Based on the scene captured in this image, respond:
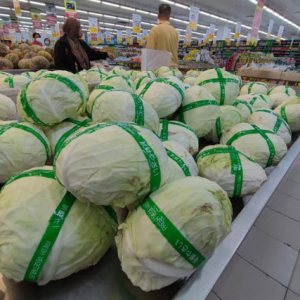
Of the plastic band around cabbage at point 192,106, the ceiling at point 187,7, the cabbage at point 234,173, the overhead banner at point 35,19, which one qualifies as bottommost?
the cabbage at point 234,173

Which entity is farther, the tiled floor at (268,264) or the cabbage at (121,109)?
the tiled floor at (268,264)

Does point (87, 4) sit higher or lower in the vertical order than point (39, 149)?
higher

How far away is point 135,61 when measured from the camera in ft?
33.8

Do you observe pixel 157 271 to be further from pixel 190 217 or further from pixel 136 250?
pixel 190 217

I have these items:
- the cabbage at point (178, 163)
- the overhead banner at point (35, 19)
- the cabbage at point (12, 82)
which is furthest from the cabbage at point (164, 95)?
the overhead banner at point (35, 19)

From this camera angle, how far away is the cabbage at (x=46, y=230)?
0.79 m

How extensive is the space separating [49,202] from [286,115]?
8.86ft

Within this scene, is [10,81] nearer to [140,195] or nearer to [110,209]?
[110,209]

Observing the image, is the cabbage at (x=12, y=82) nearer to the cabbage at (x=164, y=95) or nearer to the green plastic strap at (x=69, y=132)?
the green plastic strap at (x=69, y=132)

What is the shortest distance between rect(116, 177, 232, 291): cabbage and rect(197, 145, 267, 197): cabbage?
0.57 metres

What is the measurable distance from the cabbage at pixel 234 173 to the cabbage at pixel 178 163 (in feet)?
0.62

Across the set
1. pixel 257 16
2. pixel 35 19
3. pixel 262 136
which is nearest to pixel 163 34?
pixel 262 136

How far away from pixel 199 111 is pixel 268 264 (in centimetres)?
158

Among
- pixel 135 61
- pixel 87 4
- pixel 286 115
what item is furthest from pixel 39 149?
pixel 87 4
